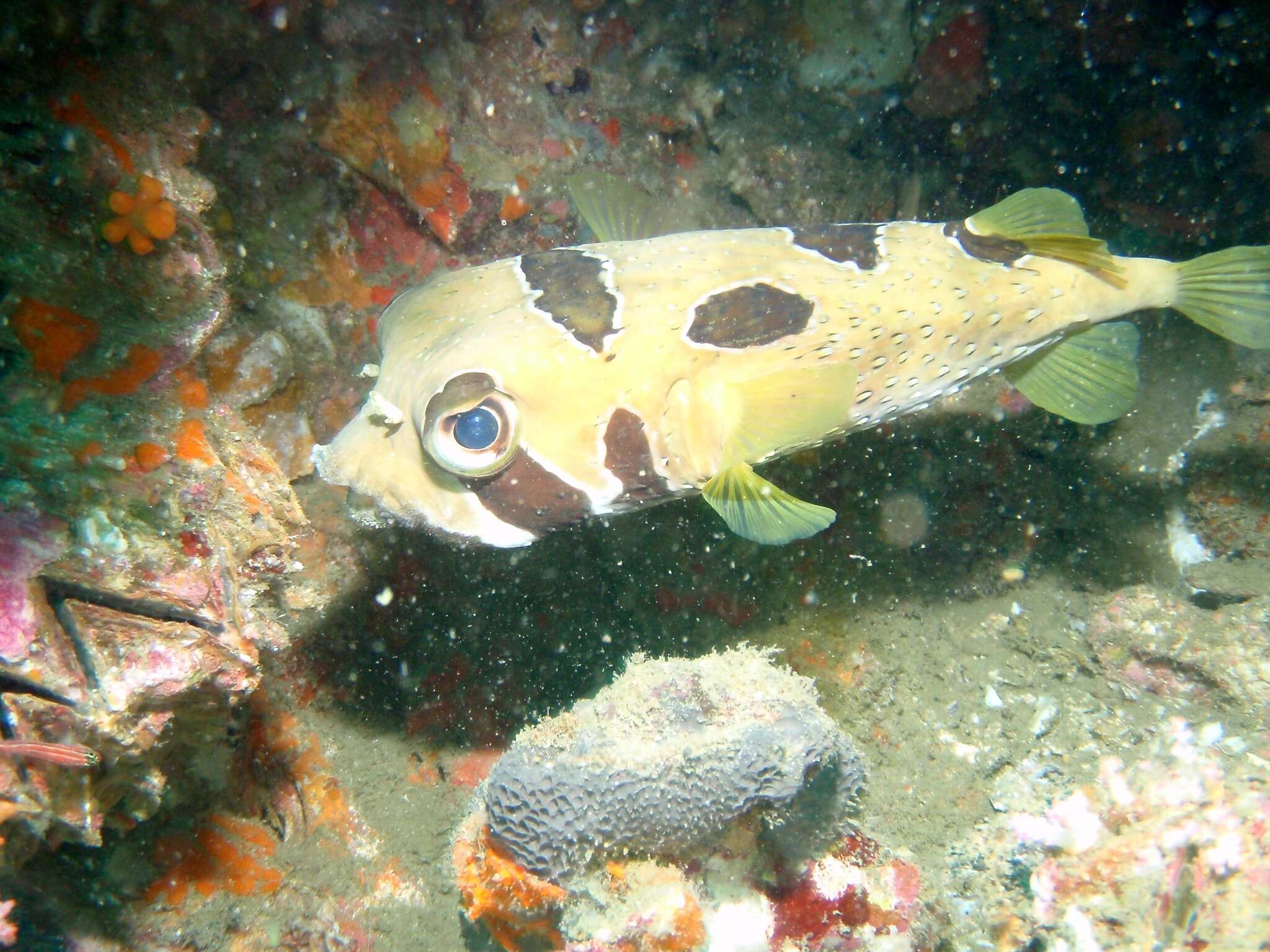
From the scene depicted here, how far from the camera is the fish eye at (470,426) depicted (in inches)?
100

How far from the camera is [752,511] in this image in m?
2.86

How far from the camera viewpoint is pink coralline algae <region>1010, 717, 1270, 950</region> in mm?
2039

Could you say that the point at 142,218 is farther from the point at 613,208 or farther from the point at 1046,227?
the point at 1046,227

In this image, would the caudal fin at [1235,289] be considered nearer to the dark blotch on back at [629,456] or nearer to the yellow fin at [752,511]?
the yellow fin at [752,511]

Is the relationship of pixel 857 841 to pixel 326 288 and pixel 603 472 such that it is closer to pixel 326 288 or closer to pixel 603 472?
pixel 603 472

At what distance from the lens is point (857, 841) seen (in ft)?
10.2

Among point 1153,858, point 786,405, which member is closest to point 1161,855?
point 1153,858

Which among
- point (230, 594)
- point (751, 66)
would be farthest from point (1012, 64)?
point (230, 594)

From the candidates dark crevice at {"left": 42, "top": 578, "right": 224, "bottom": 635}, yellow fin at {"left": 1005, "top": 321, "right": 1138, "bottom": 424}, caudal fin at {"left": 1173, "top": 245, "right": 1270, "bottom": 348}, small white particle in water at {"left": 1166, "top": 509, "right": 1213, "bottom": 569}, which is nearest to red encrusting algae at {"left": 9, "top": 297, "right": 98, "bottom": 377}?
dark crevice at {"left": 42, "top": 578, "right": 224, "bottom": 635}

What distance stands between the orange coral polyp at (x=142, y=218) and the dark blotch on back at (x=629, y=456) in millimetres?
1915

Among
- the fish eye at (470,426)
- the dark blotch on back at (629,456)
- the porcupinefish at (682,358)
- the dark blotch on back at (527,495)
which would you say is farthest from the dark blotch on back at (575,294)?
the dark blotch on back at (527,495)

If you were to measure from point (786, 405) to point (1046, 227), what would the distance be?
5.27 ft

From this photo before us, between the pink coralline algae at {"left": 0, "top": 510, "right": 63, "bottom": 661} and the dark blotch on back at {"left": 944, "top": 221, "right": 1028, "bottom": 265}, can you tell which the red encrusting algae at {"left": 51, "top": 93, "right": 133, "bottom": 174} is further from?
the dark blotch on back at {"left": 944, "top": 221, "right": 1028, "bottom": 265}

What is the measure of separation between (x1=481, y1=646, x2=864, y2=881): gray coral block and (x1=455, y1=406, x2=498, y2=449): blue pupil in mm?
1098
